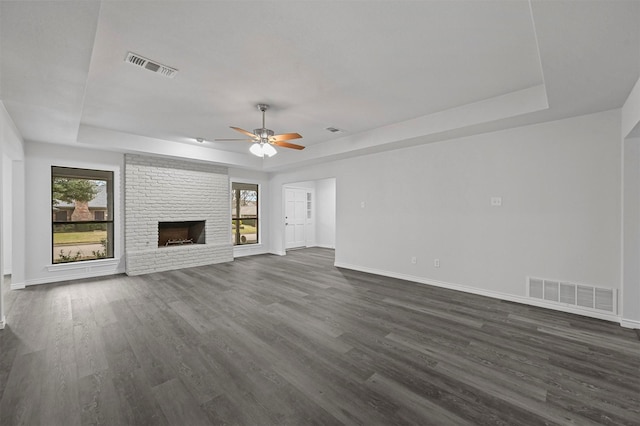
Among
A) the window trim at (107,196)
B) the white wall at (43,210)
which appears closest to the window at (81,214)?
the window trim at (107,196)

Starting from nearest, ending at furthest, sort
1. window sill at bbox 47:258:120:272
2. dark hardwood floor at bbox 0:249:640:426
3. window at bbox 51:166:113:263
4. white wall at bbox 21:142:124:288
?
dark hardwood floor at bbox 0:249:640:426, white wall at bbox 21:142:124:288, window sill at bbox 47:258:120:272, window at bbox 51:166:113:263

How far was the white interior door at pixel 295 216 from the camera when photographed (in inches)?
372

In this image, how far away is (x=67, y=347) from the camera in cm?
268

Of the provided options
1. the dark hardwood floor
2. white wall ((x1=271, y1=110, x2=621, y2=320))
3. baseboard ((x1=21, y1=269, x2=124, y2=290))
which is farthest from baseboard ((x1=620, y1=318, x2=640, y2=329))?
baseboard ((x1=21, y1=269, x2=124, y2=290))

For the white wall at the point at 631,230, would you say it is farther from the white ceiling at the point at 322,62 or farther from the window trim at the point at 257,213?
the window trim at the point at 257,213

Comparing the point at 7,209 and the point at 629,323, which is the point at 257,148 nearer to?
the point at 629,323

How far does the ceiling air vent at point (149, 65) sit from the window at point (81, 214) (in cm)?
402

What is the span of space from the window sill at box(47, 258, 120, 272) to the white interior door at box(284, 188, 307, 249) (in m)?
4.88

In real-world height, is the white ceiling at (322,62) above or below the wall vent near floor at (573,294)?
above

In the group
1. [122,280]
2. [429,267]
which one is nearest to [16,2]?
[122,280]

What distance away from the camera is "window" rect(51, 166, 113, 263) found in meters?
5.29

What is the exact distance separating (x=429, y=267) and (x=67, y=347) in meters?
4.98

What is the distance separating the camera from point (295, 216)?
9.68m

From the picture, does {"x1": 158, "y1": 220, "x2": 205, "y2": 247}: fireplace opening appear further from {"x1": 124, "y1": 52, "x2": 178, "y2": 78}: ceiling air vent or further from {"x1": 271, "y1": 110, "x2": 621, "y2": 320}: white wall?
{"x1": 124, "y1": 52, "x2": 178, "y2": 78}: ceiling air vent
